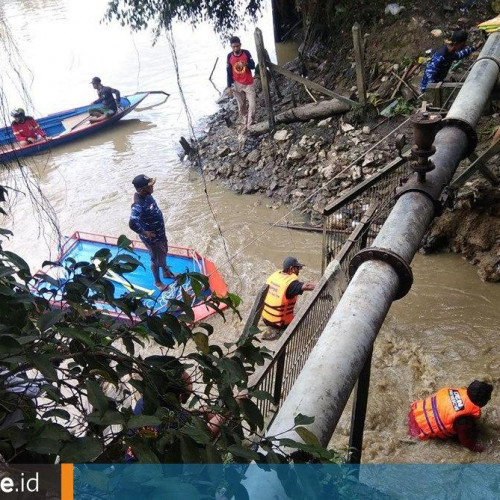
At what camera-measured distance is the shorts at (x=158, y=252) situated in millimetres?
6441

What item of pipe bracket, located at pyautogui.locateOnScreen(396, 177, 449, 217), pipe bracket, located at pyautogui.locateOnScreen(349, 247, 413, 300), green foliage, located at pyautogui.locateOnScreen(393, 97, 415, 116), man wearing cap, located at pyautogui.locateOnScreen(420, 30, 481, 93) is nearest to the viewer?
pipe bracket, located at pyautogui.locateOnScreen(349, 247, 413, 300)

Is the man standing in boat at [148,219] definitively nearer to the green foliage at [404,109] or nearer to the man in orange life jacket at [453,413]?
the man in orange life jacket at [453,413]

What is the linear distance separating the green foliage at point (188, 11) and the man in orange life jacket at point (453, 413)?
25.3 ft

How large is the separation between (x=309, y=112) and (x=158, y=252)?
4.33 m

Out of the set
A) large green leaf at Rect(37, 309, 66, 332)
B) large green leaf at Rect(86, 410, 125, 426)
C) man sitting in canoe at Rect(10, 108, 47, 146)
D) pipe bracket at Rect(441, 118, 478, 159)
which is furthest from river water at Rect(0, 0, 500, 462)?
pipe bracket at Rect(441, 118, 478, 159)

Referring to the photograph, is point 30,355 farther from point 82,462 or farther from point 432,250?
point 432,250

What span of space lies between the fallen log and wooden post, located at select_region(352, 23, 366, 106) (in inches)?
14.4

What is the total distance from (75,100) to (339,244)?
1233 centimetres

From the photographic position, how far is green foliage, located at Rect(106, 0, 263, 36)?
10008mm

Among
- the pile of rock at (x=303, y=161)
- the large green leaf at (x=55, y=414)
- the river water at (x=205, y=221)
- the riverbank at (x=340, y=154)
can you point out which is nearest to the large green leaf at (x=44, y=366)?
Result: the large green leaf at (x=55, y=414)

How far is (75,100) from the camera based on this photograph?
49.8ft

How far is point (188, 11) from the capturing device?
10297mm

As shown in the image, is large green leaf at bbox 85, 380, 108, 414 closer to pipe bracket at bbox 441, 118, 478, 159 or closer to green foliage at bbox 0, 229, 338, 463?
green foliage at bbox 0, 229, 338, 463

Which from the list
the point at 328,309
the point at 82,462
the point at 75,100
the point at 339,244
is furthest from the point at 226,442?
the point at 75,100
